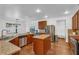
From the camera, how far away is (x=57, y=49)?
1.93 m

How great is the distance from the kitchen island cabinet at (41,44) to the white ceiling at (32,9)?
37 centimetres

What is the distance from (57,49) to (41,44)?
296 millimetres

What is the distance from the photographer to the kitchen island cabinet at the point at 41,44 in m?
1.94

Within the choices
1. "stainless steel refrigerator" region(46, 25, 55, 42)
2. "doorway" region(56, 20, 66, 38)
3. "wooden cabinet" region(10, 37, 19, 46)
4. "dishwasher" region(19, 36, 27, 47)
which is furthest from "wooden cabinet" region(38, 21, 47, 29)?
"wooden cabinet" region(10, 37, 19, 46)

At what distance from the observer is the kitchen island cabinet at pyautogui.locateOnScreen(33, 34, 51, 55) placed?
6.37 ft

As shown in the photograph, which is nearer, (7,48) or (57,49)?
(7,48)

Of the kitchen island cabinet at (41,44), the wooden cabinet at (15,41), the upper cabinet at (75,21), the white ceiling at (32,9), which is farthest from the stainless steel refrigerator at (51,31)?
the wooden cabinet at (15,41)

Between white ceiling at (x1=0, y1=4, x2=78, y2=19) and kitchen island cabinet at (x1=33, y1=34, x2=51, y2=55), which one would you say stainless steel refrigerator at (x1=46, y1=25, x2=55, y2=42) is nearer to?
kitchen island cabinet at (x1=33, y1=34, x2=51, y2=55)

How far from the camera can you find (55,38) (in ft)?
6.37

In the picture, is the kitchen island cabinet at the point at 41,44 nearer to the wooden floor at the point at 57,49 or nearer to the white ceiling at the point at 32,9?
the wooden floor at the point at 57,49

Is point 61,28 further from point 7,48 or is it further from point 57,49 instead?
point 7,48

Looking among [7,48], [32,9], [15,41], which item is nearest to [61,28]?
[32,9]

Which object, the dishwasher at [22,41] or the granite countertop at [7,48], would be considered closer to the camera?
the granite countertop at [7,48]

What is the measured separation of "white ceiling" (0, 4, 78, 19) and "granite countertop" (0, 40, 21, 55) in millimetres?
483
